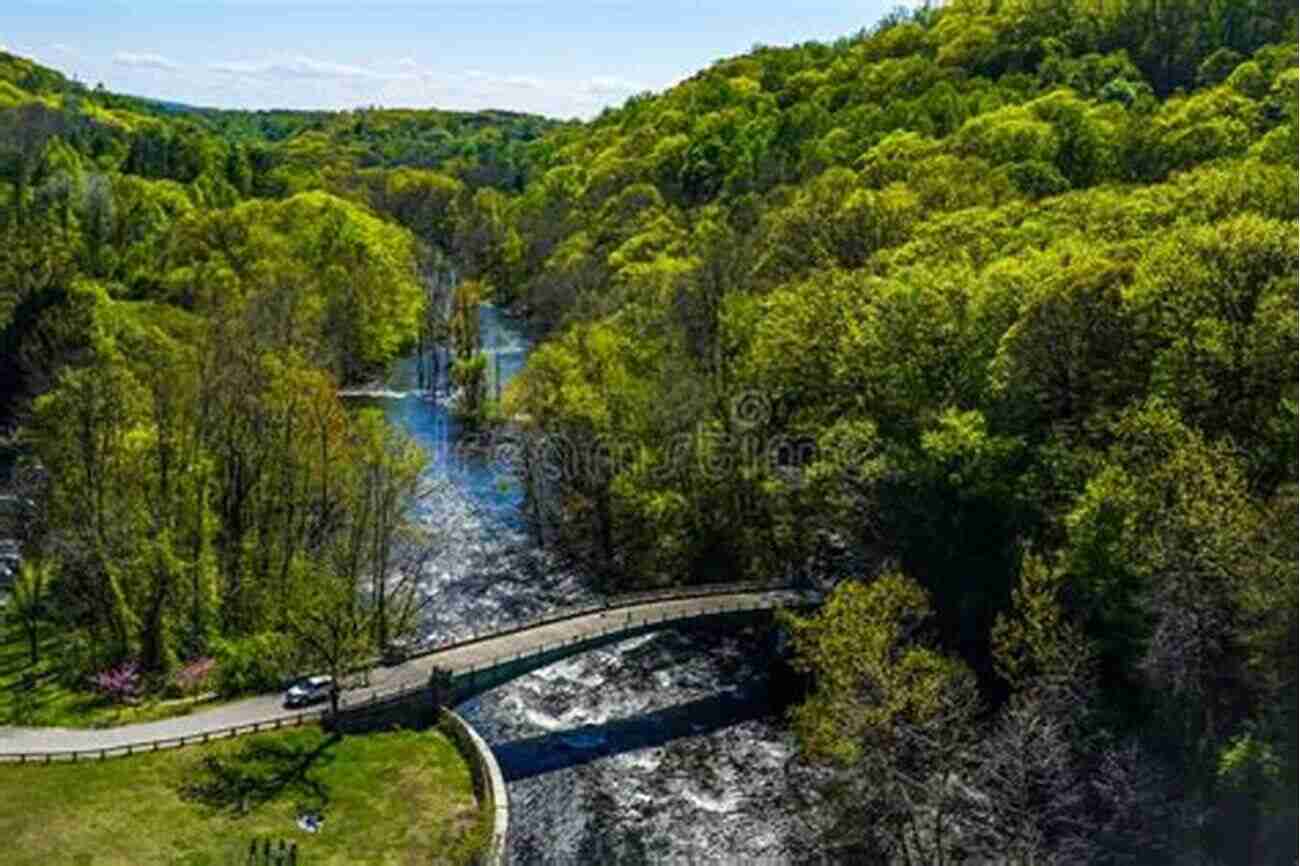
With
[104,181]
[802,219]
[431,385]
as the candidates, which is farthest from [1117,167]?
[104,181]

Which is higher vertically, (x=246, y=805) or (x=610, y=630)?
(x=610, y=630)

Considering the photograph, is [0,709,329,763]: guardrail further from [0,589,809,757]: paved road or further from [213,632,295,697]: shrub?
[213,632,295,697]: shrub

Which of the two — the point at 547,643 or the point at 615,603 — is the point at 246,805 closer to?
the point at 547,643

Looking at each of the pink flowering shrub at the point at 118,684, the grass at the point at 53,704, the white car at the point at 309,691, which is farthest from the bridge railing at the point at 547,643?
the pink flowering shrub at the point at 118,684

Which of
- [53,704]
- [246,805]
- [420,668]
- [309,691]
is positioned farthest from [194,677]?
[246,805]

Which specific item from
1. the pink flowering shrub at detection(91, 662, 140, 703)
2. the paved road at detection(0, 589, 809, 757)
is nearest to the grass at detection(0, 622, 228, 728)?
the pink flowering shrub at detection(91, 662, 140, 703)

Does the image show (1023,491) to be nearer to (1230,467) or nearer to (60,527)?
(1230,467)
